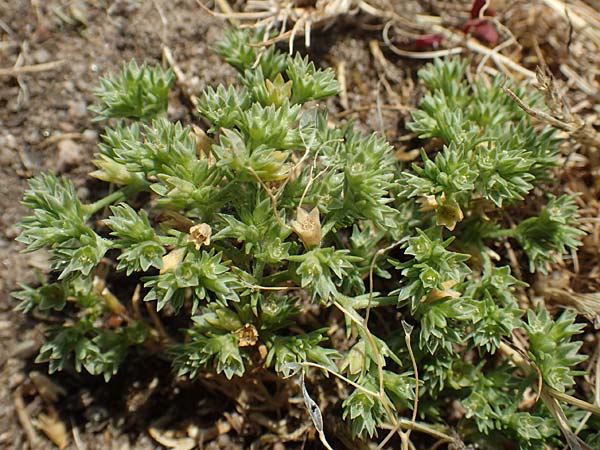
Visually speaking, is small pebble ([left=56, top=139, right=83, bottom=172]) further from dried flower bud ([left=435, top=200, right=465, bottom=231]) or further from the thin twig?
dried flower bud ([left=435, top=200, right=465, bottom=231])

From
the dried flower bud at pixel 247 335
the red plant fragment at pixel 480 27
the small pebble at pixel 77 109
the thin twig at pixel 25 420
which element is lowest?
the thin twig at pixel 25 420

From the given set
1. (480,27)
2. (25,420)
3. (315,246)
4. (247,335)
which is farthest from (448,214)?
(25,420)

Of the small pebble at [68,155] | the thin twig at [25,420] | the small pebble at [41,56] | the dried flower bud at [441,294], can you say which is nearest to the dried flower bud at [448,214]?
the dried flower bud at [441,294]

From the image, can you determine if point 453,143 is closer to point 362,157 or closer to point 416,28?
point 362,157

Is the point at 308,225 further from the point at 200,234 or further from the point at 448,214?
the point at 448,214

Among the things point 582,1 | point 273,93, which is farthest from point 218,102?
point 582,1

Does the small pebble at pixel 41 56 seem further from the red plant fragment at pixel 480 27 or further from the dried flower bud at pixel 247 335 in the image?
the red plant fragment at pixel 480 27
